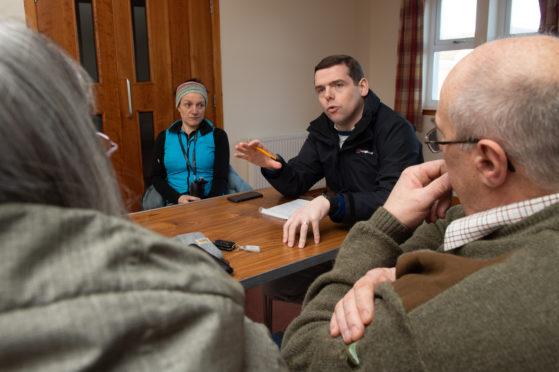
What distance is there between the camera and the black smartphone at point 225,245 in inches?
60.3

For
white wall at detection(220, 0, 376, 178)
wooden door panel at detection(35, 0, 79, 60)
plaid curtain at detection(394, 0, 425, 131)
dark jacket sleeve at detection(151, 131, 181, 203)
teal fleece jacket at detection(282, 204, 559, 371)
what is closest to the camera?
teal fleece jacket at detection(282, 204, 559, 371)

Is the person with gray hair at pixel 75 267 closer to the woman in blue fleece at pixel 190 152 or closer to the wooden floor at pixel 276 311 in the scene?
the wooden floor at pixel 276 311

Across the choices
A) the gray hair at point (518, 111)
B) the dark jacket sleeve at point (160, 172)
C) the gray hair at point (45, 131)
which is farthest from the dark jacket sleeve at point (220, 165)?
the gray hair at point (45, 131)

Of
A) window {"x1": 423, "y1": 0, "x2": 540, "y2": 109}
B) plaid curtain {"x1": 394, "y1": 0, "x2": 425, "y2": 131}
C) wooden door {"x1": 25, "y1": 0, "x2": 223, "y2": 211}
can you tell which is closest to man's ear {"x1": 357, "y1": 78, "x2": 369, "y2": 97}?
wooden door {"x1": 25, "y1": 0, "x2": 223, "y2": 211}

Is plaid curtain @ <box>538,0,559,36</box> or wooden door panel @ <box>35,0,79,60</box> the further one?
plaid curtain @ <box>538,0,559,36</box>

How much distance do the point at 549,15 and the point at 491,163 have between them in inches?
165

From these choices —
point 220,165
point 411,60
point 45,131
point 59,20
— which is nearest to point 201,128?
point 220,165

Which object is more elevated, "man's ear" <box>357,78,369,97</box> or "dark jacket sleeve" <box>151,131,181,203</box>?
"man's ear" <box>357,78,369,97</box>

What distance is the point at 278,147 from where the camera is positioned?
4.92 meters

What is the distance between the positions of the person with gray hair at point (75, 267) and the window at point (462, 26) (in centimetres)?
442

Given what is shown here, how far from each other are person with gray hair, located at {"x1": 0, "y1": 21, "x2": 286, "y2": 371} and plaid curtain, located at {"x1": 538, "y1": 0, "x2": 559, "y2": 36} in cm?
468

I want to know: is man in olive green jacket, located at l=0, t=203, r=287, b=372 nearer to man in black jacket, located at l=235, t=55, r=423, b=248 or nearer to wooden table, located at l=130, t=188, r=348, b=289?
wooden table, located at l=130, t=188, r=348, b=289

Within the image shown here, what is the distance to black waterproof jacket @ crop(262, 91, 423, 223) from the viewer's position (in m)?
2.12

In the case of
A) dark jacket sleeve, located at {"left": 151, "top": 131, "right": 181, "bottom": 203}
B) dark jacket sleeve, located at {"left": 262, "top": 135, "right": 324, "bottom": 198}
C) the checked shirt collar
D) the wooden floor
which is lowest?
the wooden floor
